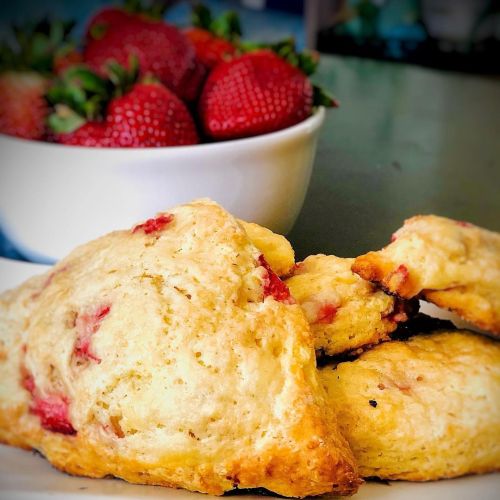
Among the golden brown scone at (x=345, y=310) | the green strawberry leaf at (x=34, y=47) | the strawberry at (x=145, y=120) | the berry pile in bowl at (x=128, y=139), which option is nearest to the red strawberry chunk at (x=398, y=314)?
the golden brown scone at (x=345, y=310)

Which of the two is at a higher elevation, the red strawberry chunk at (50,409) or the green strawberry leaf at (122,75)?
the green strawberry leaf at (122,75)

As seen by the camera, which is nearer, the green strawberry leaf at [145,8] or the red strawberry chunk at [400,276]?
the red strawberry chunk at [400,276]

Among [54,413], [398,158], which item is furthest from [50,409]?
[398,158]

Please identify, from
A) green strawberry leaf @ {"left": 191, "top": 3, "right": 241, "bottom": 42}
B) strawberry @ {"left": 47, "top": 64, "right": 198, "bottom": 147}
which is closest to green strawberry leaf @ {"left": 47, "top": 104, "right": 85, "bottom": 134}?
strawberry @ {"left": 47, "top": 64, "right": 198, "bottom": 147}

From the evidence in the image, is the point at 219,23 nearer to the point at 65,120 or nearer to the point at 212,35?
the point at 212,35

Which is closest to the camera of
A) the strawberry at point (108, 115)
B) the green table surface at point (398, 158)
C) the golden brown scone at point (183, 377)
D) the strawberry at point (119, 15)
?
the golden brown scone at point (183, 377)

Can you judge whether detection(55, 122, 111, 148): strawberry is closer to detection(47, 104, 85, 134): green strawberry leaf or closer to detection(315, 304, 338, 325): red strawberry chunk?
detection(47, 104, 85, 134): green strawberry leaf

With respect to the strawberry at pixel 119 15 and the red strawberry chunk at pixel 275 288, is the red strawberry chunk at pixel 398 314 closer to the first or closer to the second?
the red strawberry chunk at pixel 275 288
